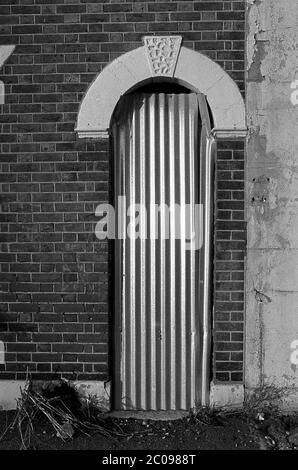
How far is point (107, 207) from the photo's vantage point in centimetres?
434

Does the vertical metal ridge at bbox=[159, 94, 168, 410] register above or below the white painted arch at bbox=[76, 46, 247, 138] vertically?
below

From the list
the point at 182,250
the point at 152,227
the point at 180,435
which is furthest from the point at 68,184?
the point at 180,435

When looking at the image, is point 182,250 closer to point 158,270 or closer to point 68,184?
point 158,270

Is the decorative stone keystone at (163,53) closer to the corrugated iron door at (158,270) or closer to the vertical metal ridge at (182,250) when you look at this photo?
the corrugated iron door at (158,270)

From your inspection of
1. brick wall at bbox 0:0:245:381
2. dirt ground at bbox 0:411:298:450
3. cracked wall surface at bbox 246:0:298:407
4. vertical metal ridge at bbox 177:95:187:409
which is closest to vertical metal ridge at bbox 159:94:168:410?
vertical metal ridge at bbox 177:95:187:409

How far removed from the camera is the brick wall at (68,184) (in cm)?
429

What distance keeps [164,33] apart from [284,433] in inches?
145

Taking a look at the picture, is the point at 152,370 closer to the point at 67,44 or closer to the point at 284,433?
the point at 284,433

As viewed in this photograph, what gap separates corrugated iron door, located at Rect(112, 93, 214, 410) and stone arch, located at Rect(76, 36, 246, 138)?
A: 0.66ft


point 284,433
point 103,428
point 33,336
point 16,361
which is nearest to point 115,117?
point 33,336

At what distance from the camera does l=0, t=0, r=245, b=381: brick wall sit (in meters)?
4.29

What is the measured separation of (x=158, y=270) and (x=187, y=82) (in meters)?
1.74

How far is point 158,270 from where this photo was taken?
4418 mm

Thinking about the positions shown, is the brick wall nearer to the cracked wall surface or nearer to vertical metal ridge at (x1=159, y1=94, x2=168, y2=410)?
the cracked wall surface
